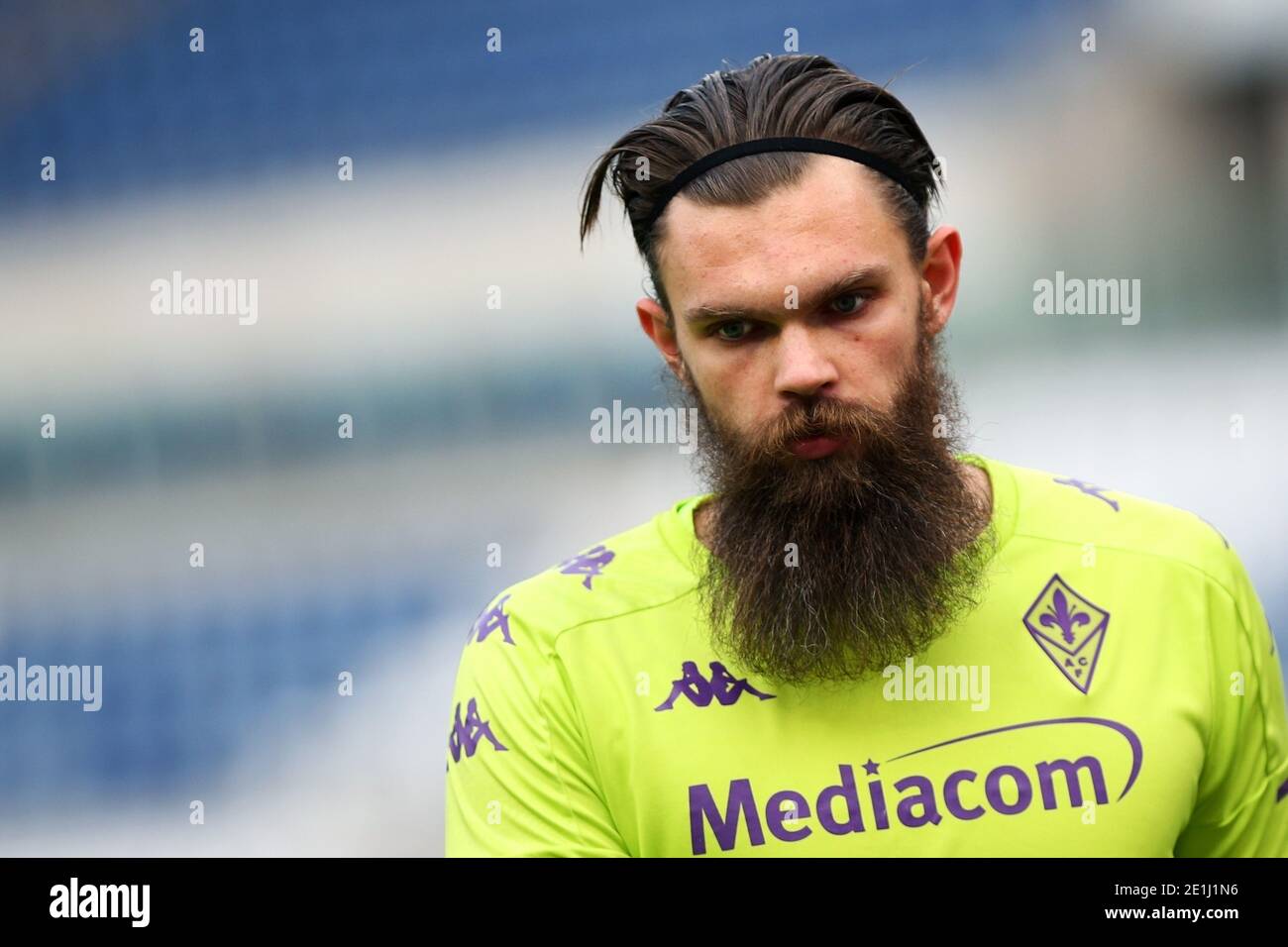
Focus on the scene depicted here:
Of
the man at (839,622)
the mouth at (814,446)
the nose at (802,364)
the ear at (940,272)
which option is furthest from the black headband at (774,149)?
the mouth at (814,446)

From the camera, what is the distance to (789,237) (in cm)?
217

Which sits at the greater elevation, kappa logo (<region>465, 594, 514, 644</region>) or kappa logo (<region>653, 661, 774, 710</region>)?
kappa logo (<region>465, 594, 514, 644</region>)

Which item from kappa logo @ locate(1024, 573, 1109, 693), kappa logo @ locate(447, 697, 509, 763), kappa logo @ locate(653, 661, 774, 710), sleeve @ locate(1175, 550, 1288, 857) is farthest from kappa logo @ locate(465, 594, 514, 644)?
sleeve @ locate(1175, 550, 1288, 857)

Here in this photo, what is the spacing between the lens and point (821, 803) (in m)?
2.09

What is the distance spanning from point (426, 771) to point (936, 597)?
73.1 inches

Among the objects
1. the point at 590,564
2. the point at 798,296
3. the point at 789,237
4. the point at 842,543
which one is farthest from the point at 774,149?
the point at 590,564

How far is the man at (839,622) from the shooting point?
6.90 ft

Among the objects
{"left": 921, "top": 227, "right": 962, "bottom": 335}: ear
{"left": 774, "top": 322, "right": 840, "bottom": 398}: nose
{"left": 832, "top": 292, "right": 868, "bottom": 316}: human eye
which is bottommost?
{"left": 774, "top": 322, "right": 840, "bottom": 398}: nose

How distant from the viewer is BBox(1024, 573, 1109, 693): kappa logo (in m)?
2.20

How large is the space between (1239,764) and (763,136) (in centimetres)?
136

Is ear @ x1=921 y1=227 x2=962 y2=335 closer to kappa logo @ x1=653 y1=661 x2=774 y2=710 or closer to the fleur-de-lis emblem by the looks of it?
the fleur-de-lis emblem

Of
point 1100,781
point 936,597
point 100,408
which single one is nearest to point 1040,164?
point 936,597

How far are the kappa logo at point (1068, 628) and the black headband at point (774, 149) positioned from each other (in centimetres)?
79

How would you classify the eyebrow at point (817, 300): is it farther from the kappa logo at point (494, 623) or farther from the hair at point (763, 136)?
the kappa logo at point (494, 623)
